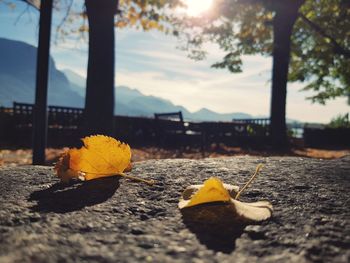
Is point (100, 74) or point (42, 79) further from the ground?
point (100, 74)

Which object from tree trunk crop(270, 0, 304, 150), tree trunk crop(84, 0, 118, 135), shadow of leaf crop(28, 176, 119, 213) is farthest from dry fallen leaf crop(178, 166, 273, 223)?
tree trunk crop(270, 0, 304, 150)

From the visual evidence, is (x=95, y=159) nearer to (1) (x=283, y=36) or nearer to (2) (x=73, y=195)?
(2) (x=73, y=195)

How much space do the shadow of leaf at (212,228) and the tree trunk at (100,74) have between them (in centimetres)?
563

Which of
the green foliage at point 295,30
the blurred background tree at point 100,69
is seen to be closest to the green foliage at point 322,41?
the green foliage at point 295,30

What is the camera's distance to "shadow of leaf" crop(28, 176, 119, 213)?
113 centimetres

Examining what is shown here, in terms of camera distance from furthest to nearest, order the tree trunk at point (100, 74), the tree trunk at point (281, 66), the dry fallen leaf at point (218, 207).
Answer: the tree trunk at point (281, 66)
the tree trunk at point (100, 74)
the dry fallen leaf at point (218, 207)

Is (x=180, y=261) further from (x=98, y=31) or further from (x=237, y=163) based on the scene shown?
(x=98, y=31)

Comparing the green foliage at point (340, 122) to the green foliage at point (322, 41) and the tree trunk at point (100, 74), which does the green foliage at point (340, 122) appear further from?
the tree trunk at point (100, 74)

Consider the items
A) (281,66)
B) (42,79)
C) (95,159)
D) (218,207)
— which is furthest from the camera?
(281,66)

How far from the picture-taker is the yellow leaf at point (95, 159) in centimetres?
132

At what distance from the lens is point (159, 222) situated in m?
1.00

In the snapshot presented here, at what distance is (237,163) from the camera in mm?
1909

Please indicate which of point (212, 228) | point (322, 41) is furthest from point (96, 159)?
point (322, 41)

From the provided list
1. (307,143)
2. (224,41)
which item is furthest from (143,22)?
(307,143)
